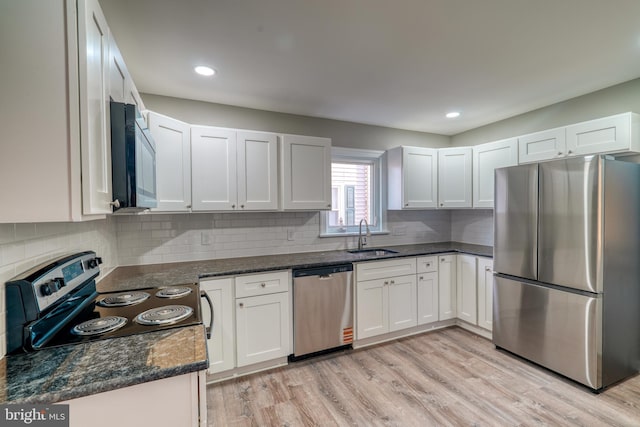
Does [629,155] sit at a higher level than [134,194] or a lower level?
higher

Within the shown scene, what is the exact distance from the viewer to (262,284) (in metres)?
2.50

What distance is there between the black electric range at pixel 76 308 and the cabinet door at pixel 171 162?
0.74m

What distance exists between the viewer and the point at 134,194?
4.09 ft

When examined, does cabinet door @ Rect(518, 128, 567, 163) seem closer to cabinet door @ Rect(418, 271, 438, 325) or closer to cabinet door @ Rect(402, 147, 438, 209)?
cabinet door @ Rect(402, 147, 438, 209)

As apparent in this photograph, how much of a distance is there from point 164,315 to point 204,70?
71.7 inches

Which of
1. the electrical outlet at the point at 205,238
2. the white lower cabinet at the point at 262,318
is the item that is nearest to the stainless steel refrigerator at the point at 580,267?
the white lower cabinet at the point at 262,318

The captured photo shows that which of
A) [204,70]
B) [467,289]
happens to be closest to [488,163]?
[467,289]

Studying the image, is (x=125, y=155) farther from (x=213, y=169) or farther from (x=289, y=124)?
(x=289, y=124)

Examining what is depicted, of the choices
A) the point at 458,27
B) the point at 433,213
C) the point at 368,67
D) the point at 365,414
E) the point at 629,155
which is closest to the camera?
the point at 458,27

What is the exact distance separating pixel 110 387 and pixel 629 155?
12.4ft

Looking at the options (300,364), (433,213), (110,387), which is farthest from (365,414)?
(433,213)

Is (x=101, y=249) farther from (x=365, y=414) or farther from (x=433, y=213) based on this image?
(x=433, y=213)

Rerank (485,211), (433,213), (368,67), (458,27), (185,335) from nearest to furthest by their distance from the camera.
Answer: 1. (185,335)
2. (458,27)
3. (368,67)
4. (485,211)
5. (433,213)

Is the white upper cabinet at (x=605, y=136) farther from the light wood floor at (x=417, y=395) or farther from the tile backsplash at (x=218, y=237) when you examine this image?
the tile backsplash at (x=218, y=237)
